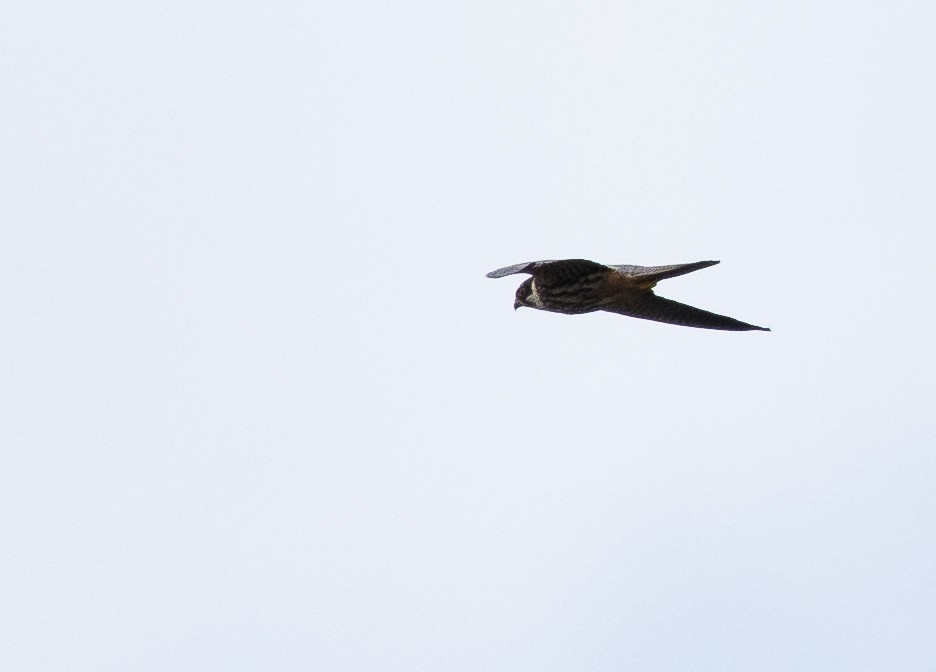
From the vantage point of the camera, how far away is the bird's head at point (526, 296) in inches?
652

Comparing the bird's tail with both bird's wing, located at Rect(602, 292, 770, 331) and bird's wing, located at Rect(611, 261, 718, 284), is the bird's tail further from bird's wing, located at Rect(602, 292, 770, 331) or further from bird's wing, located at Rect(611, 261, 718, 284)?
bird's wing, located at Rect(602, 292, 770, 331)

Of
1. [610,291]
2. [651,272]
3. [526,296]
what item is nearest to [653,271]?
[651,272]

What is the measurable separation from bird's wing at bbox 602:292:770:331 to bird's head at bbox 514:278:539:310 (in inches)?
36.9

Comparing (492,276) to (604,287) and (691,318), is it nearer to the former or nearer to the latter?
(604,287)

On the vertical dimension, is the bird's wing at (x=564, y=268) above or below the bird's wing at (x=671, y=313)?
above

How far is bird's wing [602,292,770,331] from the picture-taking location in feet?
50.0

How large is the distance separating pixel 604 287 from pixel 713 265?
2.19 meters

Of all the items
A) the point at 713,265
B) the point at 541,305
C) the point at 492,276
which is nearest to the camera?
the point at 713,265

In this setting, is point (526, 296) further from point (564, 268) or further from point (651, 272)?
point (651, 272)

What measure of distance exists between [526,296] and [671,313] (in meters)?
2.05

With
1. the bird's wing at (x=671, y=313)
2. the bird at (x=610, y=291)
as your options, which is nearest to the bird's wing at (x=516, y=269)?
the bird at (x=610, y=291)

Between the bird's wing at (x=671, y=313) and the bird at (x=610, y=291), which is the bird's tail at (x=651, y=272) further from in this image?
the bird's wing at (x=671, y=313)

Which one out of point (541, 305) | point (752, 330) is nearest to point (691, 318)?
point (752, 330)

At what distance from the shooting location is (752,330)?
1497 centimetres
